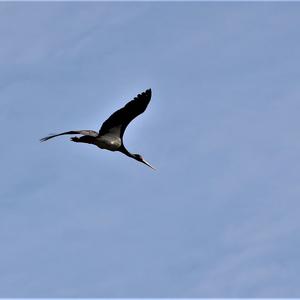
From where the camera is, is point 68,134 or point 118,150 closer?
point 68,134

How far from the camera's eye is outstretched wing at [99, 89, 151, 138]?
191 feet

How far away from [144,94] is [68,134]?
4.05 meters

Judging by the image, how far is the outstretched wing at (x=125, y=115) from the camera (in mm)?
58312

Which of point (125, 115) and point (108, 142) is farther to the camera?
point (108, 142)

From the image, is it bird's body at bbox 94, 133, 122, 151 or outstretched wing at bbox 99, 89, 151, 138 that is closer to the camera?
outstretched wing at bbox 99, 89, 151, 138

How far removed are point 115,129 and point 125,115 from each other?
4.75 feet

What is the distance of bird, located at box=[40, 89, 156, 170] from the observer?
5841cm

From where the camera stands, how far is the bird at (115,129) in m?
58.4

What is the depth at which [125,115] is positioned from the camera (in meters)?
60.0

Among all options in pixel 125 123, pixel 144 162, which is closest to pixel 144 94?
pixel 125 123

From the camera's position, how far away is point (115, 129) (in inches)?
2408

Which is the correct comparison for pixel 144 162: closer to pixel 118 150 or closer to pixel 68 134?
pixel 118 150

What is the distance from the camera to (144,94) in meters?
58.1

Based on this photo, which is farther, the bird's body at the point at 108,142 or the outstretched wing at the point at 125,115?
the bird's body at the point at 108,142
